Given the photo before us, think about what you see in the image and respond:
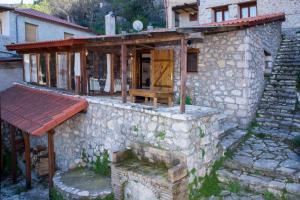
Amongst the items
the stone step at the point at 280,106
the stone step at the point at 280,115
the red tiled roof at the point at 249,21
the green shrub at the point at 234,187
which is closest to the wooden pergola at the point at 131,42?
the red tiled roof at the point at 249,21

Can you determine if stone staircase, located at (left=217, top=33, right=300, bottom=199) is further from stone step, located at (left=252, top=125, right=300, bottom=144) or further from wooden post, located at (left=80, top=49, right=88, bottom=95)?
wooden post, located at (left=80, top=49, right=88, bottom=95)

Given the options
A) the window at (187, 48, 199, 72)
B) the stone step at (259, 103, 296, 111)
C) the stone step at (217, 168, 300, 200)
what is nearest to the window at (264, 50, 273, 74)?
the stone step at (259, 103, 296, 111)

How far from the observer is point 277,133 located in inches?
315

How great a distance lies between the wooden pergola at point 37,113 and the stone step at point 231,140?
404cm

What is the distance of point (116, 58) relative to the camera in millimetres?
10930

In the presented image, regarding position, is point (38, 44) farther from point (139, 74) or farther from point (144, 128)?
point (144, 128)

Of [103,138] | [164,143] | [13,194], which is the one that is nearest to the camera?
[164,143]

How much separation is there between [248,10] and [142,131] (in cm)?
1183

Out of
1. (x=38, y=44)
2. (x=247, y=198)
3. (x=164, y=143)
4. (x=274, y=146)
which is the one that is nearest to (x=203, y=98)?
(x=274, y=146)

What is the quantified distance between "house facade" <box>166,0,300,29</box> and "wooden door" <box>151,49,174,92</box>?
747cm

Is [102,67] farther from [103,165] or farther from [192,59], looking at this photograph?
[103,165]

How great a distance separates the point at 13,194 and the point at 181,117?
6274 mm

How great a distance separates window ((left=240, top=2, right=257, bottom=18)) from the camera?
50.3 ft

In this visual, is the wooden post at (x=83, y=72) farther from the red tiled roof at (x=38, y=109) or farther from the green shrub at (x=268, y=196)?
the green shrub at (x=268, y=196)
